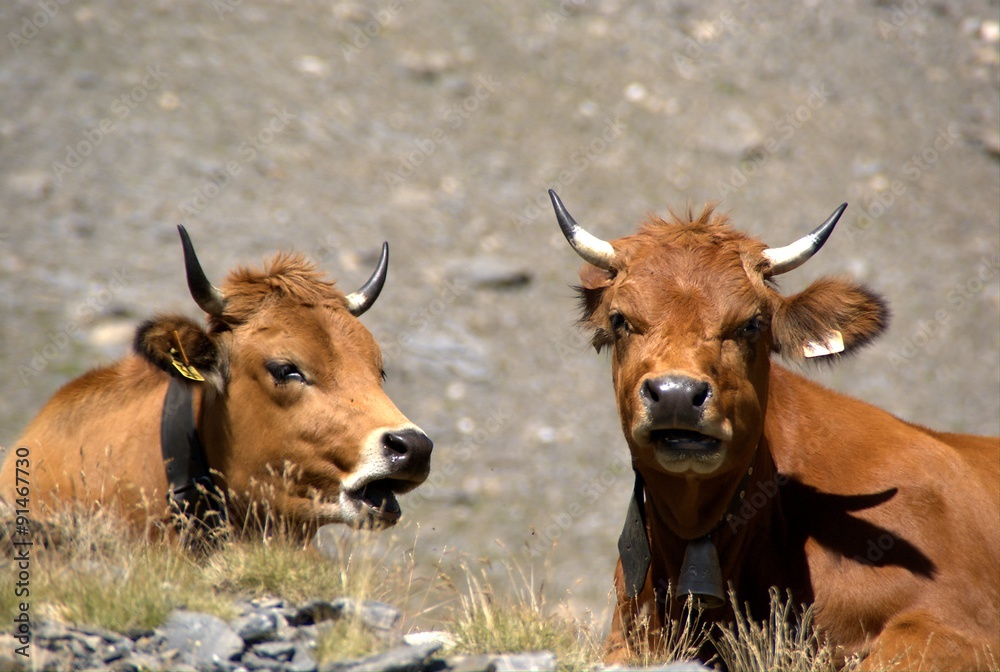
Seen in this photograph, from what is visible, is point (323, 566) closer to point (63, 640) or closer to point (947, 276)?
point (63, 640)

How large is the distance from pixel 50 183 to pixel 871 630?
14.9 m

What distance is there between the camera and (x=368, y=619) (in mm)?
4992

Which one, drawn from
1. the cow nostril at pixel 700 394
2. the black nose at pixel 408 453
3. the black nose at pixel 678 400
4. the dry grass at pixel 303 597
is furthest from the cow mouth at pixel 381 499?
the cow nostril at pixel 700 394

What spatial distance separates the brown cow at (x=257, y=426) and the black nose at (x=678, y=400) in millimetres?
1457

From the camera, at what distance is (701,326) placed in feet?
19.5

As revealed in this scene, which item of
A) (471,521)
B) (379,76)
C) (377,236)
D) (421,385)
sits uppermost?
(379,76)

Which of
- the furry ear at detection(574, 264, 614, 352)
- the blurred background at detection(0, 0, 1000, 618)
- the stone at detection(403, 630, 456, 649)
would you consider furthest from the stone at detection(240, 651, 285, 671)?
the blurred background at detection(0, 0, 1000, 618)

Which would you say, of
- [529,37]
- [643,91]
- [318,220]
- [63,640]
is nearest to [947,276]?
[643,91]

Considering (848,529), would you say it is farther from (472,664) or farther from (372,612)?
(372,612)

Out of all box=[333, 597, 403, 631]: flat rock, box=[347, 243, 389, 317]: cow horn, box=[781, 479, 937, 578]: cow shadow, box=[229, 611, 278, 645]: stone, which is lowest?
box=[229, 611, 278, 645]: stone

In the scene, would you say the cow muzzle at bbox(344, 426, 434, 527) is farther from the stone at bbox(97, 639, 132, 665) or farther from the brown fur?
the stone at bbox(97, 639, 132, 665)

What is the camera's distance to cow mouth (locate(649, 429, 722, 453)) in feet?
18.6

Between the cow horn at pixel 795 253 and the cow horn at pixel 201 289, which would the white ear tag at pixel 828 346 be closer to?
the cow horn at pixel 795 253

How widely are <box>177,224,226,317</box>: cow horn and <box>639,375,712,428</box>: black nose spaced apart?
2649 mm
